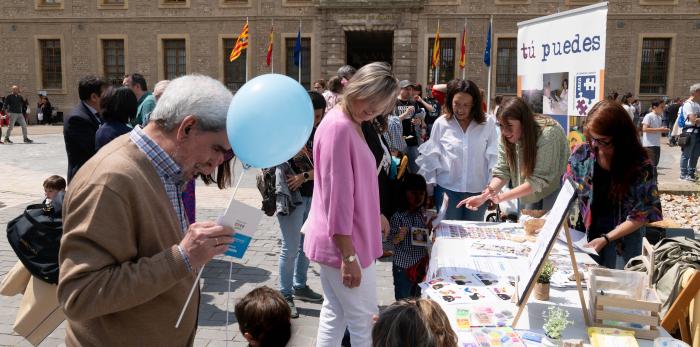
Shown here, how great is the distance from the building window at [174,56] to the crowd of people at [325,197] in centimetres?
2323

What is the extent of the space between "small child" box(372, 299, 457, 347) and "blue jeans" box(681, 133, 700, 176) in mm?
10983

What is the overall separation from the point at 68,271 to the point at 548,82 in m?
5.01

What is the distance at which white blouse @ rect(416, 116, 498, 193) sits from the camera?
4.39 m

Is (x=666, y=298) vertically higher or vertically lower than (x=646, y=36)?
lower

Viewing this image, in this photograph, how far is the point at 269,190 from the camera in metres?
4.19

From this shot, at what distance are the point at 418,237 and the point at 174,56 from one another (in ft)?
83.9

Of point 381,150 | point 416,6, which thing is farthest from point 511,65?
point 381,150

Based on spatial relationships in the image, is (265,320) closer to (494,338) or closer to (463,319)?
(463,319)

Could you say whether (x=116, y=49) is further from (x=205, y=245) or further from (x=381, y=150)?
(x=205, y=245)

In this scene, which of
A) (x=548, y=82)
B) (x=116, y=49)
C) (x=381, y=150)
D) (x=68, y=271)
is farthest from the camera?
(x=116, y=49)

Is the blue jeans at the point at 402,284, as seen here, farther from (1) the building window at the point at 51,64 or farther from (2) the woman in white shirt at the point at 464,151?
(1) the building window at the point at 51,64

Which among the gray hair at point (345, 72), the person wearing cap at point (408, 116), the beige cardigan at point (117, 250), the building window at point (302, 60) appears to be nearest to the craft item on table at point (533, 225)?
the beige cardigan at point (117, 250)

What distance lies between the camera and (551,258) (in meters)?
2.84

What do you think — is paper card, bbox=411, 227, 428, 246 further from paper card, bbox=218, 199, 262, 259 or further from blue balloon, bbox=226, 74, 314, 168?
paper card, bbox=218, 199, 262, 259
